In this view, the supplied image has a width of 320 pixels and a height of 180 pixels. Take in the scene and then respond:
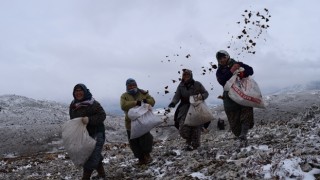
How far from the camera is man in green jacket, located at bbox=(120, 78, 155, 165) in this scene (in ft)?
31.8

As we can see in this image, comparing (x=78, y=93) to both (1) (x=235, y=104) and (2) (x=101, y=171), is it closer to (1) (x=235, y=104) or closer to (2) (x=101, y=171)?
(2) (x=101, y=171)

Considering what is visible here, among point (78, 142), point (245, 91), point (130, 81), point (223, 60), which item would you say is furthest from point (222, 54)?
point (78, 142)

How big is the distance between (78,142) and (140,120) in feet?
6.00

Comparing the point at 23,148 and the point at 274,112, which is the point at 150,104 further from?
the point at 274,112

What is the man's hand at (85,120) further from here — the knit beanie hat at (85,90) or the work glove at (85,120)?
the knit beanie hat at (85,90)

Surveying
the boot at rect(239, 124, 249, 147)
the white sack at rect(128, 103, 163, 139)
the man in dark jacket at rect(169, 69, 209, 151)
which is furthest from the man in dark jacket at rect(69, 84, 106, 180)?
the boot at rect(239, 124, 249, 147)

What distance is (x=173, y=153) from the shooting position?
33.3ft

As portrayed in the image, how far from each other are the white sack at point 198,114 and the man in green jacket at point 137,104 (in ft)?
3.16

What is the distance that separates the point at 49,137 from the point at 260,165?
28.5 m

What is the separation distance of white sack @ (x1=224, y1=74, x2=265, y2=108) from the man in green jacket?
1.97 meters

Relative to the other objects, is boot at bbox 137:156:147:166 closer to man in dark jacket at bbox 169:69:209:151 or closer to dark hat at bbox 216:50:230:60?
man in dark jacket at bbox 169:69:209:151

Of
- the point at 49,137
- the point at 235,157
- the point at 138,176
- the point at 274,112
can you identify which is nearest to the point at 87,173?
the point at 138,176

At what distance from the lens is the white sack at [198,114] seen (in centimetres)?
1010

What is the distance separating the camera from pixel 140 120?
31.4 ft
